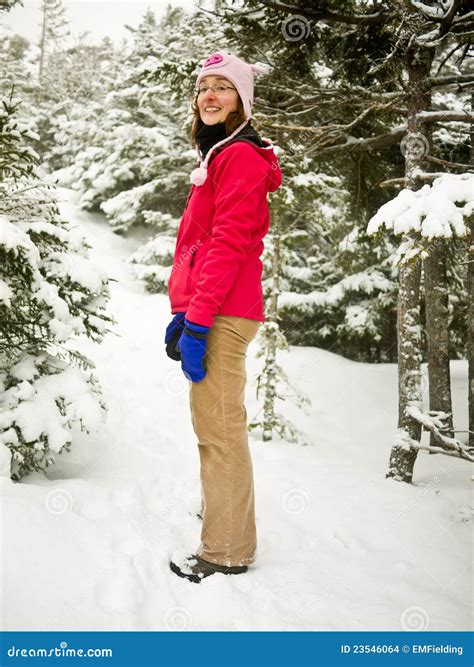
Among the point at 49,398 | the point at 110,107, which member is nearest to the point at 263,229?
the point at 49,398

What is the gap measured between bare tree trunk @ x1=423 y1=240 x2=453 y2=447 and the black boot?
15.8 ft

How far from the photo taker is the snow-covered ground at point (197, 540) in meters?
2.30

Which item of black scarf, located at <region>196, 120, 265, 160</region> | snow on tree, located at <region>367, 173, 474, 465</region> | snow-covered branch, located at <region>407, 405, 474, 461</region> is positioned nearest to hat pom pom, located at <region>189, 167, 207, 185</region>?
black scarf, located at <region>196, 120, 265, 160</region>

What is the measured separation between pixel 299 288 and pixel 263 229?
10744mm

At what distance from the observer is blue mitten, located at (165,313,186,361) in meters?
2.82

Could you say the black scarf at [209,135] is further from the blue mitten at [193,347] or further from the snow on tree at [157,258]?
the snow on tree at [157,258]

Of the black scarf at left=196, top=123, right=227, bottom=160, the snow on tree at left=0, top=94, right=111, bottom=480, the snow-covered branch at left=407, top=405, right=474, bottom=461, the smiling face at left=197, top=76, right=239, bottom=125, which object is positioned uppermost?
the smiling face at left=197, top=76, right=239, bottom=125

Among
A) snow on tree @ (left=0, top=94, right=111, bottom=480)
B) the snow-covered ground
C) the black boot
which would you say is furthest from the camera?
snow on tree @ (left=0, top=94, right=111, bottom=480)

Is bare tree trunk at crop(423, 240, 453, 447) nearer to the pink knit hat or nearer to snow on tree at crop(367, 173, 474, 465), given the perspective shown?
snow on tree at crop(367, 173, 474, 465)

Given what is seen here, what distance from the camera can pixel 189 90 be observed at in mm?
6016

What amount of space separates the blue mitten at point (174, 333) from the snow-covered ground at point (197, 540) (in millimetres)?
1174

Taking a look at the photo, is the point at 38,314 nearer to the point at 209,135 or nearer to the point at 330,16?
the point at 209,135

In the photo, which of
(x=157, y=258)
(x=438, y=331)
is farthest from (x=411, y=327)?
(x=157, y=258)

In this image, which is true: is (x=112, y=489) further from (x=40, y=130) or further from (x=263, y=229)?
(x=40, y=130)
